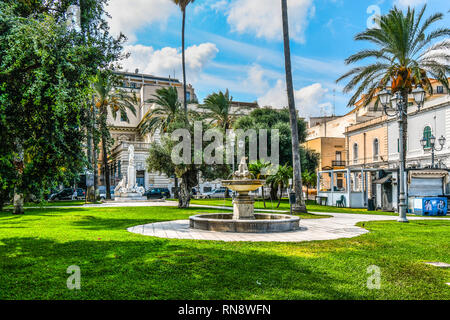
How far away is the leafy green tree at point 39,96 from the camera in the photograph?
6.07m

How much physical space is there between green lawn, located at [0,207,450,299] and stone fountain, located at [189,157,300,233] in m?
2.06

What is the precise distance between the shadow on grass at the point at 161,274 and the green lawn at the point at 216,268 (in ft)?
0.04

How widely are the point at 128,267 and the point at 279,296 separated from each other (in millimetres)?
2594

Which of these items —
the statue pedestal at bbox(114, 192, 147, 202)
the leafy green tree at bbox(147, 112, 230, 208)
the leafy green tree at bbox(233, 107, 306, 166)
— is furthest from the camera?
the leafy green tree at bbox(233, 107, 306, 166)

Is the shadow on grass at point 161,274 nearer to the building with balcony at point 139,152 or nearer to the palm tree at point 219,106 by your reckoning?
the building with balcony at point 139,152

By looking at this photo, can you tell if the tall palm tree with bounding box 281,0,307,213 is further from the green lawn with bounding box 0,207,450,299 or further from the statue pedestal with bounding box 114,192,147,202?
the statue pedestal with bounding box 114,192,147,202

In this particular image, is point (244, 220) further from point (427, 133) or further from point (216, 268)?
point (427, 133)

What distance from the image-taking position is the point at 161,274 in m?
5.44

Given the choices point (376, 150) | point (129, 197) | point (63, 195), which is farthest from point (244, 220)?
point (376, 150)

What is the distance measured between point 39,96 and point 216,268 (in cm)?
401

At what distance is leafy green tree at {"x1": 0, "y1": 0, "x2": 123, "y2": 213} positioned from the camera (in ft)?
19.9

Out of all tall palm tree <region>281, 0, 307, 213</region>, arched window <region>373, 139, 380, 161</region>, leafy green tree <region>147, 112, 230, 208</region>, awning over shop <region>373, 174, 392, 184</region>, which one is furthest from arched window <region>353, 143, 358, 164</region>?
tall palm tree <region>281, 0, 307, 213</region>
